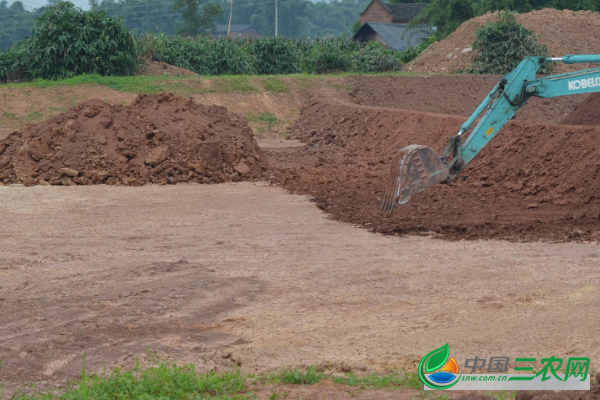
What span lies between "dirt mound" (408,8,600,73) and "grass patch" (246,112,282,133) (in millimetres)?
11422

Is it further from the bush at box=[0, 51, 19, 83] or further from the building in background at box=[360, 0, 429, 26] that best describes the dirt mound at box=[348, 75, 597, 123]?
the building in background at box=[360, 0, 429, 26]

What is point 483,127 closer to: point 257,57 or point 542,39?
point 257,57

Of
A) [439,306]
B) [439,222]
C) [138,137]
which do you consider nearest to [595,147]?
[439,222]

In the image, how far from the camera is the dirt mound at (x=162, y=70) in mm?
30312

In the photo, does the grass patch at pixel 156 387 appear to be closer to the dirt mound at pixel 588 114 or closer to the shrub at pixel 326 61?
the dirt mound at pixel 588 114

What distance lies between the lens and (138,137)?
1545cm

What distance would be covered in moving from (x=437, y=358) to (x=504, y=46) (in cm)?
2900

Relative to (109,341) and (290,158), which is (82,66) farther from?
(109,341)

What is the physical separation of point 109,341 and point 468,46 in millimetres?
31009

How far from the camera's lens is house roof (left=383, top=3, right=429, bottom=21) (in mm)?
71625

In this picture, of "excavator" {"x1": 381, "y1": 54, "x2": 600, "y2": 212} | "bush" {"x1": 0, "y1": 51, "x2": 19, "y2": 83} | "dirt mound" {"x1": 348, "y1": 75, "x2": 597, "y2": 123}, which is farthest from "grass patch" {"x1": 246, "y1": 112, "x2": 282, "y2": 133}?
"excavator" {"x1": 381, "y1": 54, "x2": 600, "y2": 212}

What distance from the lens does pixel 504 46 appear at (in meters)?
31.8

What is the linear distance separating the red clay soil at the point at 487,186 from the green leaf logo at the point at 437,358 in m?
4.61

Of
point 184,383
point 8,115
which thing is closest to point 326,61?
point 8,115
